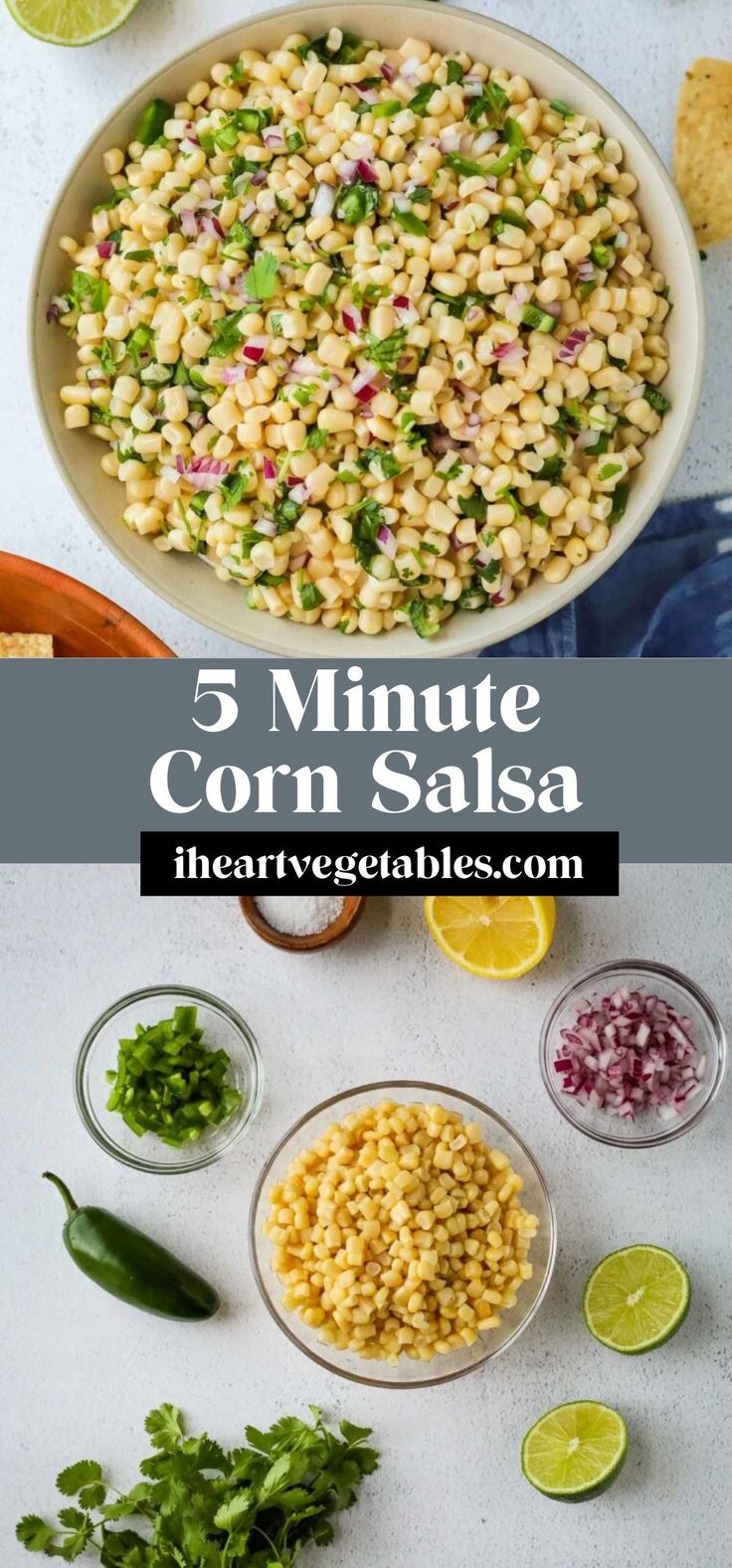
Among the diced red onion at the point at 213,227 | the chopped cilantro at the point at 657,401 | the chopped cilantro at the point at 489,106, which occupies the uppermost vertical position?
the chopped cilantro at the point at 489,106

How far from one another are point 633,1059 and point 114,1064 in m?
0.94

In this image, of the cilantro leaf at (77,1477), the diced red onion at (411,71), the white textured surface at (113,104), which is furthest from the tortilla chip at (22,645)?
the cilantro leaf at (77,1477)

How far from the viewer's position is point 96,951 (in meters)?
2.54

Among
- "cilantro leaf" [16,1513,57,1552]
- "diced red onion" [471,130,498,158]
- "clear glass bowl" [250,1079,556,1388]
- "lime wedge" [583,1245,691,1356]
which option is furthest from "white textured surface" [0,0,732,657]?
"cilantro leaf" [16,1513,57,1552]

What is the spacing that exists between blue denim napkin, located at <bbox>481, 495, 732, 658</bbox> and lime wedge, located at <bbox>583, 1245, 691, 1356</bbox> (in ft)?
3.55

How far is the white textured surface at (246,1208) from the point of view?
2.44 metres

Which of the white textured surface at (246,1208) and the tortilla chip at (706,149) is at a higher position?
the tortilla chip at (706,149)

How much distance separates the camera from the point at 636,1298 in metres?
2.38

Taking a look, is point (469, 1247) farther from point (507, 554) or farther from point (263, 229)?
point (263, 229)

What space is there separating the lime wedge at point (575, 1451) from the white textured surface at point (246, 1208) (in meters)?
0.06

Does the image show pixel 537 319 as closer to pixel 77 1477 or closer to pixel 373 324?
pixel 373 324

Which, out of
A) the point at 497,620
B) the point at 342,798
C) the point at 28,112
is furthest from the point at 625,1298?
the point at 28,112

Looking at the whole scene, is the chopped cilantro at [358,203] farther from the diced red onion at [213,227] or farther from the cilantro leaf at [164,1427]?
the cilantro leaf at [164,1427]

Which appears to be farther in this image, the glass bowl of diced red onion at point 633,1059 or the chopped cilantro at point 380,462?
the glass bowl of diced red onion at point 633,1059
